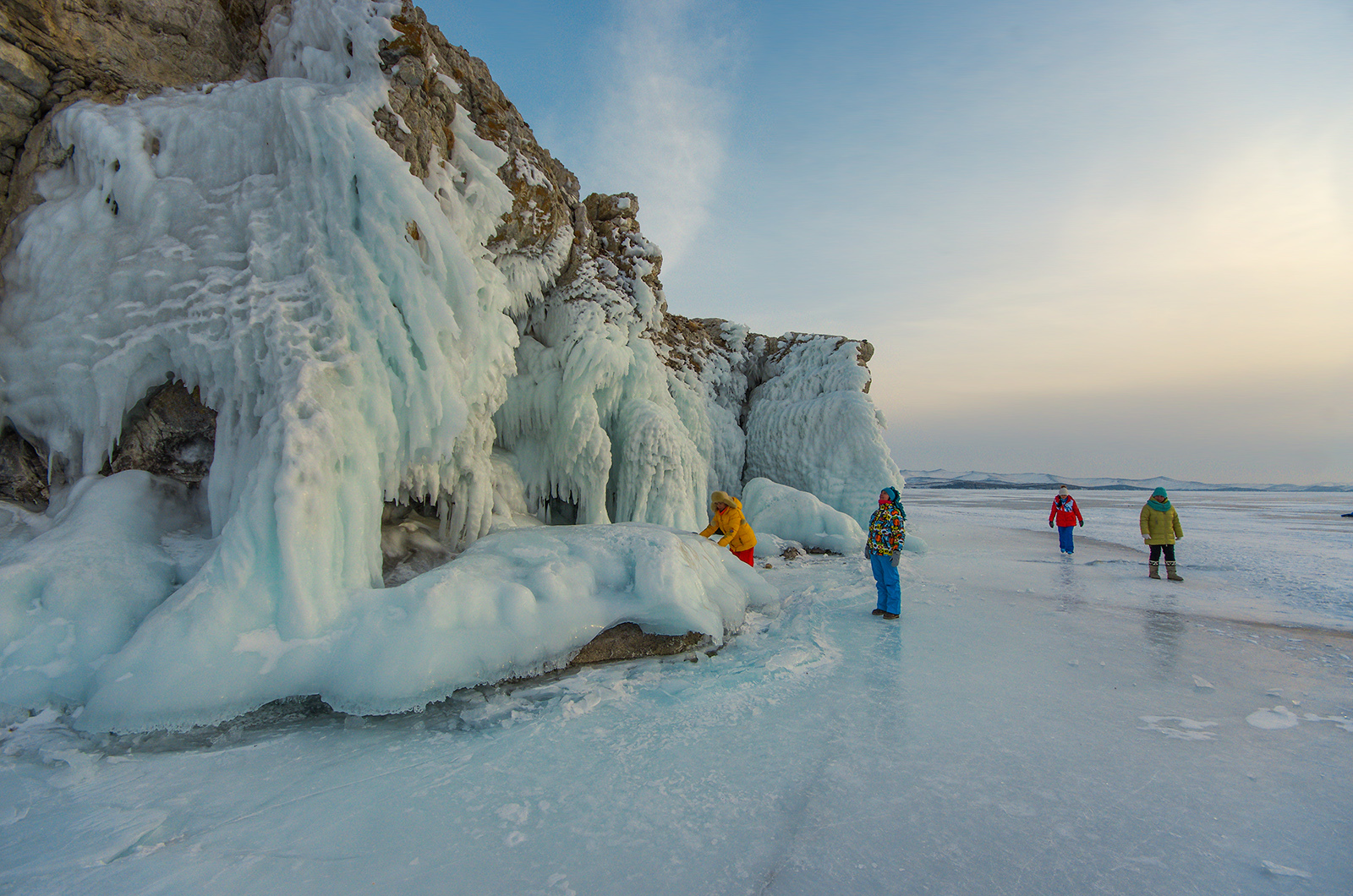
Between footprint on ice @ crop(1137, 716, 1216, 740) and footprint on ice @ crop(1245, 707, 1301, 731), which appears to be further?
footprint on ice @ crop(1245, 707, 1301, 731)

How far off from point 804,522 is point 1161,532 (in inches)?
200

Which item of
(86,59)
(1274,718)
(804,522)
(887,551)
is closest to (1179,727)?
(1274,718)

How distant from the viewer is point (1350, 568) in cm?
931

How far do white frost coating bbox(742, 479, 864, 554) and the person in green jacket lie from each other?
4060 mm

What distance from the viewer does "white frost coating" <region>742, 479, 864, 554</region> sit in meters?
10.3

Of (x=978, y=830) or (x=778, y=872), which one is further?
(x=978, y=830)

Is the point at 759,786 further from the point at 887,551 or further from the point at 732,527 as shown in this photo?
the point at 732,527

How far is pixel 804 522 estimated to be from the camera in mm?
10445

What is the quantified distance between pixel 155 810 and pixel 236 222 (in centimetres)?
399

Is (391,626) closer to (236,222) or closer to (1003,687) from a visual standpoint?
(236,222)

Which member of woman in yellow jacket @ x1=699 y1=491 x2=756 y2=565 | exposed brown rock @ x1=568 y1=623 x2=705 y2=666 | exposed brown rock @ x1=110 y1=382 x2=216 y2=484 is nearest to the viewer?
exposed brown rock @ x1=568 y1=623 x2=705 y2=666

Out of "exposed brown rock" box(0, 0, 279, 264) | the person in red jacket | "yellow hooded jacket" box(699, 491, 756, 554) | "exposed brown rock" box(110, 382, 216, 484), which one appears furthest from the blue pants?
"exposed brown rock" box(0, 0, 279, 264)

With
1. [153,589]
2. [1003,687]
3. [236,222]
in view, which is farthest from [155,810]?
[1003,687]

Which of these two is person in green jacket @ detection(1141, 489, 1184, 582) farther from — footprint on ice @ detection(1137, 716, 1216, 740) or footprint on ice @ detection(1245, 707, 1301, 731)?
footprint on ice @ detection(1137, 716, 1216, 740)
